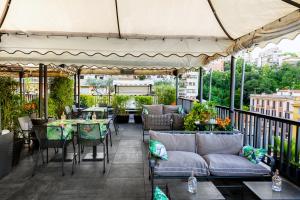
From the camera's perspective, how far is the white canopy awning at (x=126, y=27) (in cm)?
414

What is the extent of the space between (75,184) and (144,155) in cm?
227

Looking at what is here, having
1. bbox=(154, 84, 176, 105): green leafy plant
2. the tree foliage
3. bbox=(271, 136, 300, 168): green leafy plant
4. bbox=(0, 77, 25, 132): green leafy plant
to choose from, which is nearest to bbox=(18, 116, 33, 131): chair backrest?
bbox=(0, 77, 25, 132): green leafy plant

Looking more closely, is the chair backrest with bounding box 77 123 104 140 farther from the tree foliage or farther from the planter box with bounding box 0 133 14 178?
the tree foliage

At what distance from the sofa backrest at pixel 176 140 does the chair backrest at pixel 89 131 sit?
1178 millimetres

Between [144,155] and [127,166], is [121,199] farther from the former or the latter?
[144,155]

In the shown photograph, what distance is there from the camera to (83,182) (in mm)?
4535

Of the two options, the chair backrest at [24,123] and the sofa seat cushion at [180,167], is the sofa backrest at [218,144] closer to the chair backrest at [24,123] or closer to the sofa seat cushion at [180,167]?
the sofa seat cushion at [180,167]

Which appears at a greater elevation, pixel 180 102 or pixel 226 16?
pixel 226 16

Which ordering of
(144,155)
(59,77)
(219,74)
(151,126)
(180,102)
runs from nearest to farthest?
(144,155) < (151,126) < (59,77) < (180,102) < (219,74)

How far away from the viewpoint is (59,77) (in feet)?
38.9

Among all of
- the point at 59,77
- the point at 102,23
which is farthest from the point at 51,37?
the point at 59,77

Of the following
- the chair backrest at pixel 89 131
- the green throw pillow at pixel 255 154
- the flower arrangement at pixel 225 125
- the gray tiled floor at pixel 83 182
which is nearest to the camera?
the gray tiled floor at pixel 83 182

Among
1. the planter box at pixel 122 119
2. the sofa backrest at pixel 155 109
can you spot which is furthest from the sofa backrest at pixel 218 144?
the planter box at pixel 122 119

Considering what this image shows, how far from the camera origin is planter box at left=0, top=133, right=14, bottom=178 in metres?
4.54
